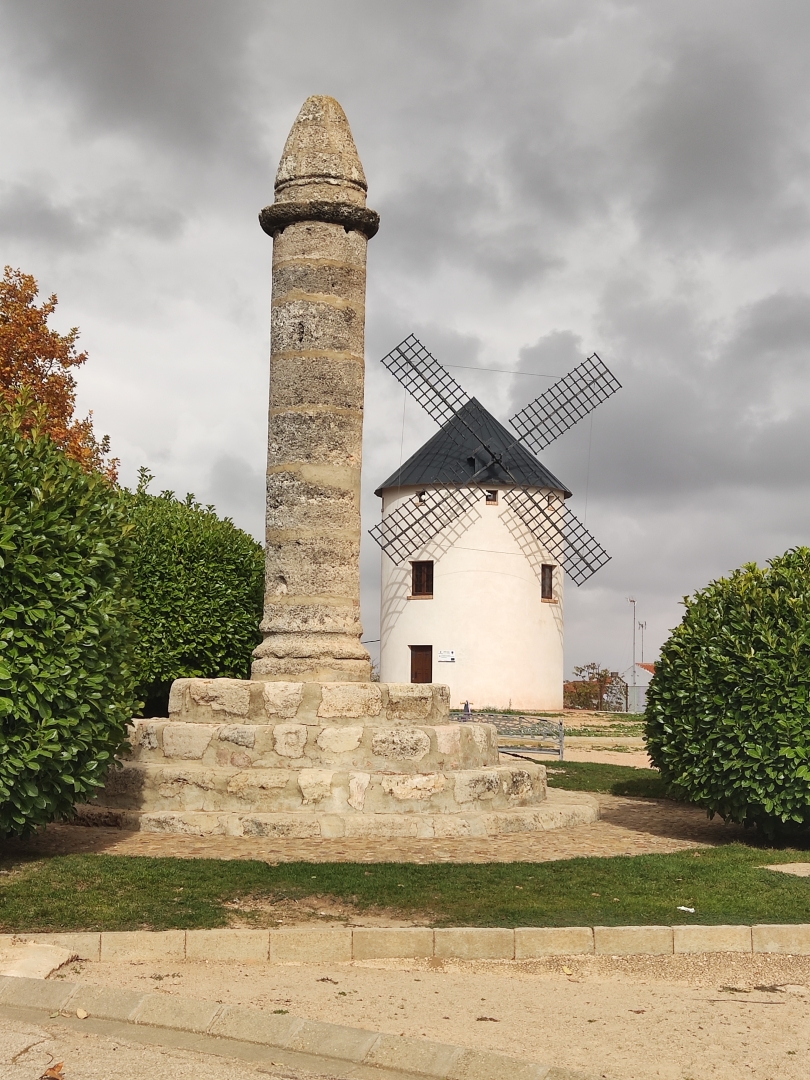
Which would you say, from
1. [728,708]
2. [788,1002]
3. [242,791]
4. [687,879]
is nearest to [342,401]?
[242,791]

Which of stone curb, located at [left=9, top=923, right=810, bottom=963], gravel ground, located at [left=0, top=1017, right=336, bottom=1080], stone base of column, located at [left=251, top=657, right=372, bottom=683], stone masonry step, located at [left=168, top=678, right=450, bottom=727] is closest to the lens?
gravel ground, located at [left=0, top=1017, right=336, bottom=1080]

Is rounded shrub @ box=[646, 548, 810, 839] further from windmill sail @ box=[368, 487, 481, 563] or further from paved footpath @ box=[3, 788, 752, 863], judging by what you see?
windmill sail @ box=[368, 487, 481, 563]

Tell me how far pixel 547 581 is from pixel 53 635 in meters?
27.7

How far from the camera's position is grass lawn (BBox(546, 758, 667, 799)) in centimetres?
1595

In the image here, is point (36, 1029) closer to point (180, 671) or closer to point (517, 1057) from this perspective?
point (517, 1057)

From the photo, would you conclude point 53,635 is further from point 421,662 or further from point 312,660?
point 421,662

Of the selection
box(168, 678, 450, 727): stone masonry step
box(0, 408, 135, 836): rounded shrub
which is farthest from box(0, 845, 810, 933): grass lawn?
box(168, 678, 450, 727): stone masonry step

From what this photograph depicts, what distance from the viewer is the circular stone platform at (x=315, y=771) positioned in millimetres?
10992

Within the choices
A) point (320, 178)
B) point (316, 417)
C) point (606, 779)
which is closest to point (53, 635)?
point (316, 417)

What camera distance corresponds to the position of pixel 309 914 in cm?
782

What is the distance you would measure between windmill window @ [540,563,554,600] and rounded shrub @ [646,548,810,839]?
23.9 meters

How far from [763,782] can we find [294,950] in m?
5.52

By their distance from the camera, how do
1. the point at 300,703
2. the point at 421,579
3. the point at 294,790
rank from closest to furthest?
the point at 294,790 < the point at 300,703 < the point at 421,579

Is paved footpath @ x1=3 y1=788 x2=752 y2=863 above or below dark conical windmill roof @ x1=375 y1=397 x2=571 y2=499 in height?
below
